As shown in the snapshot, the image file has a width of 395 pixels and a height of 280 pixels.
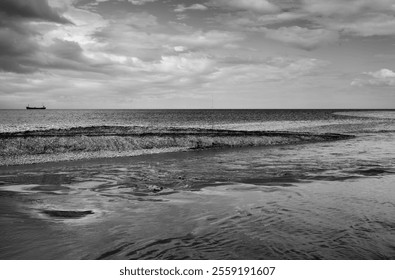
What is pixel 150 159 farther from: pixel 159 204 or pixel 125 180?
pixel 159 204

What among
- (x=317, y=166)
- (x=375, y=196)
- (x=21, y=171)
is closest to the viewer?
(x=375, y=196)

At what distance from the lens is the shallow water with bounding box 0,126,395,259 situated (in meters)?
7.12

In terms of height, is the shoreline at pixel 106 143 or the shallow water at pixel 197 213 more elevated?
the shoreline at pixel 106 143

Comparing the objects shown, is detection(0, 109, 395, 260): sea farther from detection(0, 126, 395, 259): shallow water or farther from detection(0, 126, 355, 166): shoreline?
detection(0, 126, 355, 166): shoreline

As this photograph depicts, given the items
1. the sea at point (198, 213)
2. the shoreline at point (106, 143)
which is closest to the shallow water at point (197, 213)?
the sea at point (198, 213)

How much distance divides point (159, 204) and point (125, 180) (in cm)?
486

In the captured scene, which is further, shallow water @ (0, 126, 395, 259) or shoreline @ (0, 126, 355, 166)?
shoreline @ (0, 126, 355, 166)

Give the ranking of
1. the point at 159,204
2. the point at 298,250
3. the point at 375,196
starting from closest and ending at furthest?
the point at 298,250
the point at 159,204
the point at 375,196

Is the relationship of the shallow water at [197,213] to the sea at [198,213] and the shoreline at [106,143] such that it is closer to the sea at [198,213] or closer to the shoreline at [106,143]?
the sea at [198,213]

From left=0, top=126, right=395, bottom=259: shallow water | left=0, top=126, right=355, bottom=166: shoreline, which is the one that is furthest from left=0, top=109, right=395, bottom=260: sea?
left=0, top=126, right=355, bottom=166: shoreline

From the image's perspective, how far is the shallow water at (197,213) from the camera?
7.12 metres

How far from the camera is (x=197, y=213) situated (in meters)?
9.90

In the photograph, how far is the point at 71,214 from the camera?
9703 millimetres
